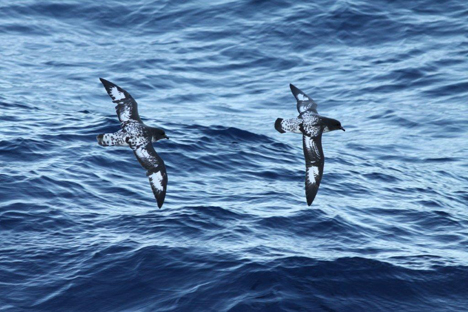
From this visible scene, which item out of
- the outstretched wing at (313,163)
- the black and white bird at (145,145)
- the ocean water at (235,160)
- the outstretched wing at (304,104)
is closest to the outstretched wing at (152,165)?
the black and white bird at (145,145)

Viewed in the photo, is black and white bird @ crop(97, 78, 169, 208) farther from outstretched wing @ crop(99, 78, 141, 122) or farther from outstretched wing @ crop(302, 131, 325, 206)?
outstretched wing @ crop(302, 131, 325, 206)

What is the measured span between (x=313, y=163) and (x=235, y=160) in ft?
16.3

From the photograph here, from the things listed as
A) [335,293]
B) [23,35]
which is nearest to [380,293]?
[335,293]

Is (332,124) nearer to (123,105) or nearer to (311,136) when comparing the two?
(311,136)

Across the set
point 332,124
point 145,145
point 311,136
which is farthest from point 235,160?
point 145,145

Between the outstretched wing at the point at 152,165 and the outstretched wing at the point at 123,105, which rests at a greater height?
the outstretched wing at the point at 123,105

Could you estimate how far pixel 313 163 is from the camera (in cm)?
1292

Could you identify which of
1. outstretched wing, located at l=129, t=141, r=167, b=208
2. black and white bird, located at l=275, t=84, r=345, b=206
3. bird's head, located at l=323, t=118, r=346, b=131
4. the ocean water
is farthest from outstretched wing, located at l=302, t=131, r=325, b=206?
outstretched wing, located at l=129, t=141, r=167, b=208

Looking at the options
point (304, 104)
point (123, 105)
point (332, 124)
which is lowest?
point (332, 124)

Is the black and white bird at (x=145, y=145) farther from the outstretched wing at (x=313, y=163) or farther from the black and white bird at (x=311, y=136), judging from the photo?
the outstretched wing at (x=313, y=163)

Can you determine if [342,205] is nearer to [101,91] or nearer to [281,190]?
[281,190]

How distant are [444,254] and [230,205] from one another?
12.7 ft

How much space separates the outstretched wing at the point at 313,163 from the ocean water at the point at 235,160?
53.1 inches

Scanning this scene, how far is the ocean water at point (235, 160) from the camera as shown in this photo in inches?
504
